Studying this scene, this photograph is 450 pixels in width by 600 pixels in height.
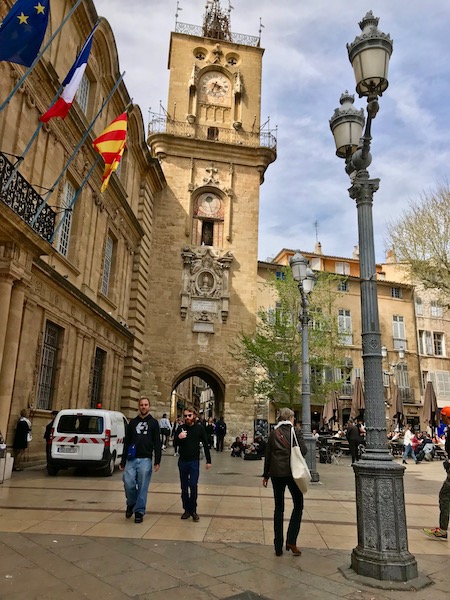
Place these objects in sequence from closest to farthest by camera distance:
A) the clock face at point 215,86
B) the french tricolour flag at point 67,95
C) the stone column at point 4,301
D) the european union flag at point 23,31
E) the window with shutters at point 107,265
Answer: the european union flag at point 23,31, the stone column at point 4,301, the french tricolour flag at point 67,95, the window with shutters at point 107,265, the clock face at point 215,86

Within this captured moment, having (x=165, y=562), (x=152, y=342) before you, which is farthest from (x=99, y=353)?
(x=165, y=562)

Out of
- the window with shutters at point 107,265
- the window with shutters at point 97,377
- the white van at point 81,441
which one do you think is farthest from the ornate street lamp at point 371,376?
the window with shutters at point 107,265

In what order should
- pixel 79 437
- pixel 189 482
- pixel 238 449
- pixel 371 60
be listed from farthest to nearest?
1. pixel 238 449
2. pixel 79 437
3. pixel 189 482
4. pixel 371 60

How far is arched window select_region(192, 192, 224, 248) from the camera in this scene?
2919 centimetres

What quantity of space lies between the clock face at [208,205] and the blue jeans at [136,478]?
23.2 meters

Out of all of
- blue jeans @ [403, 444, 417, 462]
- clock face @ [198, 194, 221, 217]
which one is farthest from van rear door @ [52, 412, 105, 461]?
clock face @ [198, 194, 221, 217]

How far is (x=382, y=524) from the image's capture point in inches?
197

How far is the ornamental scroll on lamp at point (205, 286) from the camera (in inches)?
1080

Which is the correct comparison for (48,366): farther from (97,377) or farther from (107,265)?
(107,265)

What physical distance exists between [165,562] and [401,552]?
2472 mm

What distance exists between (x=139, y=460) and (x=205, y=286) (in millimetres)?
20605

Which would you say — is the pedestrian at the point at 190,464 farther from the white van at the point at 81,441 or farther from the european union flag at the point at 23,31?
the european union flag at the point at 23,31

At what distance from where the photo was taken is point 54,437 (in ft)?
41.0

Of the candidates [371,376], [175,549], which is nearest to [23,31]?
[371,376]
